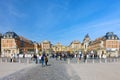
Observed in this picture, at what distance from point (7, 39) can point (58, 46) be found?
52104 mm

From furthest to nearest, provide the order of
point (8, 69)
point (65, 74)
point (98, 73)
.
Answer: point (8, 69), point (98, 73), point (65, 74)

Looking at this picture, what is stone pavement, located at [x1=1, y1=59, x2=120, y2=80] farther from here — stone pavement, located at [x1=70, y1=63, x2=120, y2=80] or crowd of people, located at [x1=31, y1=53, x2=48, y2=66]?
crowd of people, located at [x1=31, y1=53, x2=48, y2=66]

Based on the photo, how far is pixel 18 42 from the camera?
14538 centimetres

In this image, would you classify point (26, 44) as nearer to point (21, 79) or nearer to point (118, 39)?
point (118, 39)

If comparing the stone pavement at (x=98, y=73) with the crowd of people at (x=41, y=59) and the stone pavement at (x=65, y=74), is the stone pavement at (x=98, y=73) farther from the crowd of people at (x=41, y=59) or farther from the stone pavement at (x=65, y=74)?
the crowd of people at (x=41, y=59)

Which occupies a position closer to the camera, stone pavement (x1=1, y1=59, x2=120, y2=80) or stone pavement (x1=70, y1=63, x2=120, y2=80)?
stone pavement (x1=1, y1=59, x2=120, y2=80)

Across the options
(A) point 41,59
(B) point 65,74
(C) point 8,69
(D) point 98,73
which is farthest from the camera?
(A) point 41,59

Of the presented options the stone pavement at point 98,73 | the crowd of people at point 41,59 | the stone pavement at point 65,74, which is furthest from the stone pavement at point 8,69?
the stone pavement at point 98,73

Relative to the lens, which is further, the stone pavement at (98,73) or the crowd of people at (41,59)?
the crowd of people at (41,59)

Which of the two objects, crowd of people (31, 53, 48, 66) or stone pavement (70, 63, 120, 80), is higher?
crowd of people (31, 53, 48, 66)

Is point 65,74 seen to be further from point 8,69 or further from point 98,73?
point 8,69

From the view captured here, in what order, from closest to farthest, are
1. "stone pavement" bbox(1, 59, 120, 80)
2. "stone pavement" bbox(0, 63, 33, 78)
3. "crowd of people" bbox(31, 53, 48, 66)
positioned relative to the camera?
"stone pavement" bbox(1, 59, 120, 80), "stone pavement" bbox(0, 63, 33, 78), "crowd of people" bbox(31, 53, 48, 66)

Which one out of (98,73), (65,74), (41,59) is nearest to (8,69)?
(65,74)

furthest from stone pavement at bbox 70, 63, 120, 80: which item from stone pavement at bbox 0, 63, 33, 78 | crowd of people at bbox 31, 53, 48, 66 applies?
crowd of people at bbox 31, 53, 48, 66
